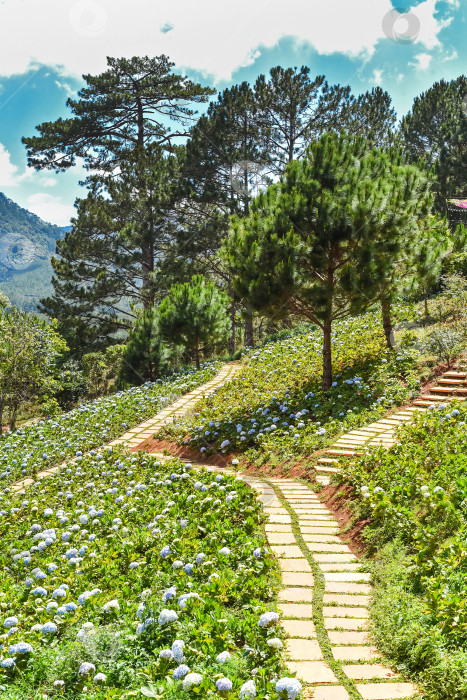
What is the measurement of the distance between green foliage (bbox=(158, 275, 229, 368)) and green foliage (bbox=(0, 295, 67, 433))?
10.9 feet

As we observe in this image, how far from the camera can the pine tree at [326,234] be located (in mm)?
8219

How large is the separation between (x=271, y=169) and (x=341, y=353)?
11.4m

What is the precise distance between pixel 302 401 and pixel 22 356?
8.80 metres

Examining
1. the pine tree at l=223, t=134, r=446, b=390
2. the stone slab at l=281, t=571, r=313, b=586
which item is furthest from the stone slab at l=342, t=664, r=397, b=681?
the pine tree at l=223, t=134, r=446, b=390

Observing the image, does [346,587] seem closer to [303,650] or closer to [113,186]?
[303,650]

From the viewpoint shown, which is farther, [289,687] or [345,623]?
[345,623]

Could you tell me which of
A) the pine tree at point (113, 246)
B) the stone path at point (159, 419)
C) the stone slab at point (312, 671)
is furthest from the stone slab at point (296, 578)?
the pine tree at point (113, 246)

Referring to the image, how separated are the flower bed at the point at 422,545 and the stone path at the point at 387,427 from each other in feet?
1.69

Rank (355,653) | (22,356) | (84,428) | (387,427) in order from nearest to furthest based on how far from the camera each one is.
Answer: (355,653)
(387,427)
(84,428)
(22,356)

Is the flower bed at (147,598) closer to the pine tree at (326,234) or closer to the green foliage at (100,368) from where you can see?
the pine tree at (326,234)

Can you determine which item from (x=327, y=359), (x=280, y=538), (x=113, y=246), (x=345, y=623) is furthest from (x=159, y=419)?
(x=113, y=246)

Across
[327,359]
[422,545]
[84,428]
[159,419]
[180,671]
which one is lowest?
[84,428]

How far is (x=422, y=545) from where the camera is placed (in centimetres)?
350

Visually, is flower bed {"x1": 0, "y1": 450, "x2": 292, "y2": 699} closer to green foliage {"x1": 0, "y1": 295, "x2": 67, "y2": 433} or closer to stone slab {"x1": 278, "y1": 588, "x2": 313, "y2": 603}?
stone slab {"x1": 278, "y1": 588, "x2": 313, "y2": 603}
